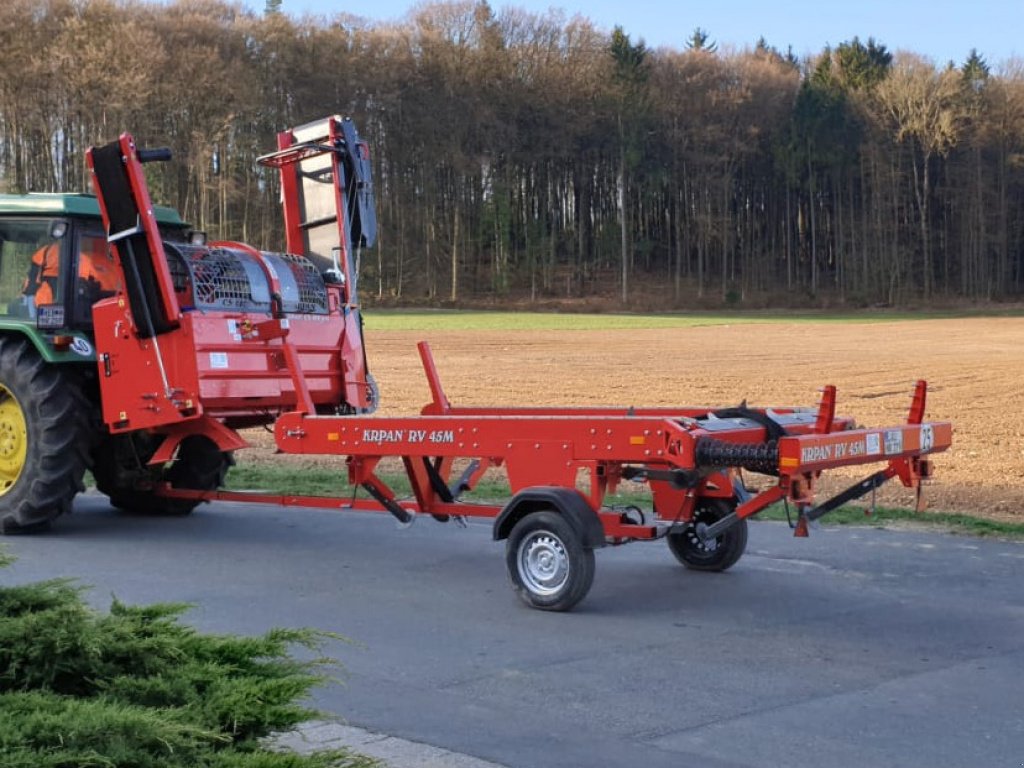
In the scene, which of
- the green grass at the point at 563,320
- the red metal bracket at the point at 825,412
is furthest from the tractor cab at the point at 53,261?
the green grass at the point at 563,320

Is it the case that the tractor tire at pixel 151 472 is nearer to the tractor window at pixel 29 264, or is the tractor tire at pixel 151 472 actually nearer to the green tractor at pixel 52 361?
the green tractor at pixel 52 361

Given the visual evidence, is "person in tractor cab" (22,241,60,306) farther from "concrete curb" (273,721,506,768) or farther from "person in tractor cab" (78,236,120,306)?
"concrete curb" (273,721,506,768)

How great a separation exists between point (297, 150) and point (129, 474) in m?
3.02

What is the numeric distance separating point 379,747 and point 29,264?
6.78 metres

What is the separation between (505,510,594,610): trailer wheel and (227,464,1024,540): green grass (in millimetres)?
3161

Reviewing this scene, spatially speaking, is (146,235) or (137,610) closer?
(137,610)

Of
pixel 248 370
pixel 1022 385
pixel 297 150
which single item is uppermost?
pixel 297 150

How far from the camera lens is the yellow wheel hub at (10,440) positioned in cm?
996

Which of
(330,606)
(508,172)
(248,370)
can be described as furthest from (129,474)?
(508,172)

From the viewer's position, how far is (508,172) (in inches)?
2990

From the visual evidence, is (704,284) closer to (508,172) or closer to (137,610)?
(508,172)

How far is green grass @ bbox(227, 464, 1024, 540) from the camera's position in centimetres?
999

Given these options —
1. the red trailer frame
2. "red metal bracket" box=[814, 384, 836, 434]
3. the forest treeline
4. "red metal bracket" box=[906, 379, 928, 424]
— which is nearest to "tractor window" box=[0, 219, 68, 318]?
the red trailer frame

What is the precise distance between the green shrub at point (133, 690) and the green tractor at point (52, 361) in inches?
263
